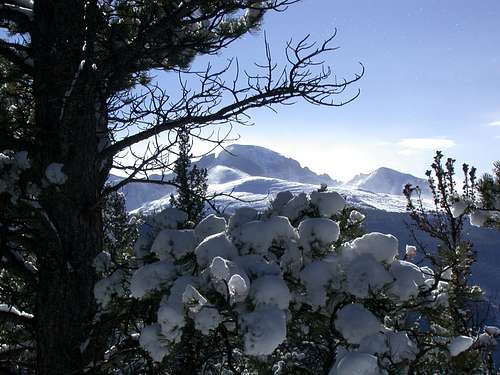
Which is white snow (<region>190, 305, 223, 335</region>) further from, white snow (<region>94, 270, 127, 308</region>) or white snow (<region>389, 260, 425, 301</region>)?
white snow (<region>94, 270, 127, 308</region>)

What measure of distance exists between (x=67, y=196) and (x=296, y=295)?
2632mm

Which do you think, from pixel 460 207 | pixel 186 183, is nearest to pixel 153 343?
pixel 186 183

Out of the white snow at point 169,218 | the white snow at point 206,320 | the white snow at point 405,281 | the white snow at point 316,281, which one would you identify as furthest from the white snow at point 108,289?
the white snow at point 405,281

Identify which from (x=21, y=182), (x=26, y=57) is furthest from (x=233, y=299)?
(x=26, y=57)

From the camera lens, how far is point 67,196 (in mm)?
4195

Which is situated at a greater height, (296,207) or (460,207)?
(296,207)

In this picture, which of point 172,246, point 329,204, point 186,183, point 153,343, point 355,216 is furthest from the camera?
point 186,183

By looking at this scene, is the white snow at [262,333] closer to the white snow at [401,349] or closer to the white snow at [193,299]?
the white snow at [193,299]

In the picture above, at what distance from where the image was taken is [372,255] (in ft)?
8.54

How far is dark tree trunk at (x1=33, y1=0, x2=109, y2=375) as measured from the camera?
4.15 meters

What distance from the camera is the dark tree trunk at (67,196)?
415 cm

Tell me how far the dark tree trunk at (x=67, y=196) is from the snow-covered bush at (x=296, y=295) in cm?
134

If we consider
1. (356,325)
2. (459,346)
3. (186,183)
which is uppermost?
(186,183)

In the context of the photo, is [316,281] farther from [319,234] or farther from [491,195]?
[491,195]
